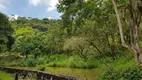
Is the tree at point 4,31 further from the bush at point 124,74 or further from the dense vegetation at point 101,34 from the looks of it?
the bush at point 124,74

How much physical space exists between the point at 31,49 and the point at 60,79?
2197 centimetres

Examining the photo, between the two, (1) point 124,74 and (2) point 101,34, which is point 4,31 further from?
(1) point 124,74

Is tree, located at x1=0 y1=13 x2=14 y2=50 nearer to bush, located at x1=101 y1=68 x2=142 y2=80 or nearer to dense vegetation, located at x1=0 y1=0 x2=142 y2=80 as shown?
dense vegetation, located at x1=0 y1=0 x2=142 y2=80

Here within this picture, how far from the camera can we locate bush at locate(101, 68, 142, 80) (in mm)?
11373

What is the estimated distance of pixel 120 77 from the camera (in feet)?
39.9

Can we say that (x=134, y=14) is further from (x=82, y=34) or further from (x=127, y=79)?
(x=82, y=34)

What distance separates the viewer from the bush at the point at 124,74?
11373 mm

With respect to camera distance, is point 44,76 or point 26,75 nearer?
point 44,76

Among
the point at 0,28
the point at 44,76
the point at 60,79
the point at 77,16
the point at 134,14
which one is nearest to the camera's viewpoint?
the point at 134,14

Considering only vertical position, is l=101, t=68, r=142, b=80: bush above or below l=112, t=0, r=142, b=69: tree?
below

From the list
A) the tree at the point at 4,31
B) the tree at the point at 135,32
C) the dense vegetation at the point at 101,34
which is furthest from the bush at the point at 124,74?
the tree at the point at 4,31

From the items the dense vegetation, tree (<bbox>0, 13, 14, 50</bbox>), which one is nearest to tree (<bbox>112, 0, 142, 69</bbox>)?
the dense vegetation

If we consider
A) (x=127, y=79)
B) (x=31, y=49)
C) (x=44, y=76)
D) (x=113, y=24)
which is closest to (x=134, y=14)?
(x=127, y=79)

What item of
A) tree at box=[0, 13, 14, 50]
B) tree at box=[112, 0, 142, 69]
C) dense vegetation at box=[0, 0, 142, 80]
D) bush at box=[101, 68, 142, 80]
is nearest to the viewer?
tree at box=[112, 0, 142, 69]
